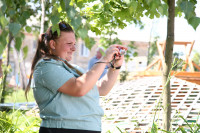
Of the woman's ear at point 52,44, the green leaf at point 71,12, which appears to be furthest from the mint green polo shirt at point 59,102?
the green leaf at point 71,12

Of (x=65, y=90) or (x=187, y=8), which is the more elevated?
(x=187, y=8)

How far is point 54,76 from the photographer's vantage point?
5.42ft

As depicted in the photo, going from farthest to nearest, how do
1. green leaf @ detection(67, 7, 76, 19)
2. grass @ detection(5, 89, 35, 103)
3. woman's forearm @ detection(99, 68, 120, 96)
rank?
grass @ detection(5, 89, 35, 103), woman's forearm @ detection(99, 68, 120, 96), green leaf @ detection(67, 7, 76, 19)

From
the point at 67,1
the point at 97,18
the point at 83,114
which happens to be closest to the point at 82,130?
the point at 83,114

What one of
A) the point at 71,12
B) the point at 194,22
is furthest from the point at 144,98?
the point at 71,12

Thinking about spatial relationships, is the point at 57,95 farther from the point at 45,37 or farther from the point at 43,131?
the point at 45,37

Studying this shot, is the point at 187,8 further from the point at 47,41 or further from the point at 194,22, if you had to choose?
the point at 47,41

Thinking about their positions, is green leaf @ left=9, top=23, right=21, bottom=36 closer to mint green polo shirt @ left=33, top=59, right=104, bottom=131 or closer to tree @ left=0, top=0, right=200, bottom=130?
tree @ left=0, top=0, right=200, bottom=130

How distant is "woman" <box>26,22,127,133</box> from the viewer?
1.63 metres

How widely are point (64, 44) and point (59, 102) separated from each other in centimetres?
34

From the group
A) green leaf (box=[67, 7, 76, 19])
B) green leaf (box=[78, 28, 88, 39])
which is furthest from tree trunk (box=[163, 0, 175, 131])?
green leaf (box=[78, 28, 88, 39])

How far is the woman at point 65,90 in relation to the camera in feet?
5.34

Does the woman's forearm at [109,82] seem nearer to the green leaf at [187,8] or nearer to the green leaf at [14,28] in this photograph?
the green leaf at [187,8]

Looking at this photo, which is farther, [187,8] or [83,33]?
[187,8]
